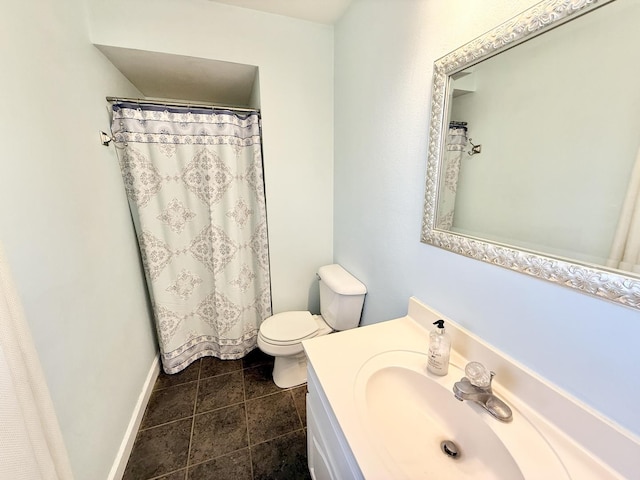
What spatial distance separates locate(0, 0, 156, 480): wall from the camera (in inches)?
30.2

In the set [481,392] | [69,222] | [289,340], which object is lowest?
[289,340]

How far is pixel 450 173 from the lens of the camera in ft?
2.95

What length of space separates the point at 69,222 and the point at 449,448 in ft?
4.98

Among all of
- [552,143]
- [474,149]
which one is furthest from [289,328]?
[552,143]

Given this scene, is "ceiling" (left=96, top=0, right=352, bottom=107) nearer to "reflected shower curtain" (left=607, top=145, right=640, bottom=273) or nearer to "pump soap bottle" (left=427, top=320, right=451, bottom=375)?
"reflected shower curtain" (left=607, top=145, right=640, bottom=273)

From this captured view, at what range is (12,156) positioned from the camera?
2.43 feet

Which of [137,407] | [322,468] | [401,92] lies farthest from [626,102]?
[137,407]

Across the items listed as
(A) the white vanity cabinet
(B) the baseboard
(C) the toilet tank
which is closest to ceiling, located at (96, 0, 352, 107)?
(C) the toilet tank

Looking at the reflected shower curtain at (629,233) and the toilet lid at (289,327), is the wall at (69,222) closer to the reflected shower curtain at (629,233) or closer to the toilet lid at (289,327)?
the toilet lid at (289,327)

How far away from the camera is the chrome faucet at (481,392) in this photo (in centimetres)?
66

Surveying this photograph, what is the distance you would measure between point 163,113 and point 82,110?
443 mm

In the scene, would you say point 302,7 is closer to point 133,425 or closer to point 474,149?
point 474,149

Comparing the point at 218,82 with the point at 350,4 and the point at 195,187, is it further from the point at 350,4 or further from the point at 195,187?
the point at 350,4

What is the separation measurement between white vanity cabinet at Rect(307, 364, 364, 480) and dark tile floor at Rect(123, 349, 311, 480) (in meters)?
0.34
